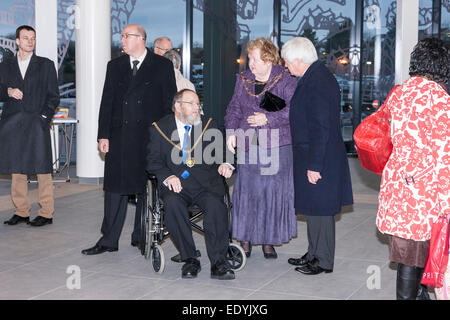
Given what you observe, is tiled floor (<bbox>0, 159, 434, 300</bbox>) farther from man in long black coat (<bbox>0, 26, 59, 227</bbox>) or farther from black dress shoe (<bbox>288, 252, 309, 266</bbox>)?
man in long black coat (<bbox>0, 26, 59, 227</bbox>)

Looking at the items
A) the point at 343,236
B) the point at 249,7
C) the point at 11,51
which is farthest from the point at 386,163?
the point at 249,7

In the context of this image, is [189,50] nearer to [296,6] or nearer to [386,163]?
[296,6]

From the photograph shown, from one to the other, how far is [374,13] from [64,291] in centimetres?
966

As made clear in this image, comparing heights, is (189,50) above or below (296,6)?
below

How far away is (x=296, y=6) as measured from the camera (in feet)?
39.1

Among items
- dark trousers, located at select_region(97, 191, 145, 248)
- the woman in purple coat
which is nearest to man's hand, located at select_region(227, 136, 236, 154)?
the woman in purple coat

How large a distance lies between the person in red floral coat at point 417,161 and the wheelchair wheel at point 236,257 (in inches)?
52.3

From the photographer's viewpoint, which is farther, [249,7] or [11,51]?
[249,7]

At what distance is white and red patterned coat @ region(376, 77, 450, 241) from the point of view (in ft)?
8.94

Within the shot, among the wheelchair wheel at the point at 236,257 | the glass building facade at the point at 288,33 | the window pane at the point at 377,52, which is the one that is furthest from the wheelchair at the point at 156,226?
the window pane at the point at 377,52

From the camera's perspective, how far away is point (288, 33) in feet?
39.0

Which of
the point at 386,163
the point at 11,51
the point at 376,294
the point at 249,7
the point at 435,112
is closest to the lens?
the point at 435,112

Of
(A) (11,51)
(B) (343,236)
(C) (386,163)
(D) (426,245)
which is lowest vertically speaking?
(B) (343,236)

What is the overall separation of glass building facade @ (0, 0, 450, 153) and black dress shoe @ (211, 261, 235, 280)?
7.41 metres
